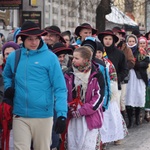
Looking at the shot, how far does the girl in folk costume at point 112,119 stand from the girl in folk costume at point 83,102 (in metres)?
1.38

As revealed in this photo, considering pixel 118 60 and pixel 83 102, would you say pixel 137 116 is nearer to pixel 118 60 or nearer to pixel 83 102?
pixel 118 60

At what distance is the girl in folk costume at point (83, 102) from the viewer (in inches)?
251

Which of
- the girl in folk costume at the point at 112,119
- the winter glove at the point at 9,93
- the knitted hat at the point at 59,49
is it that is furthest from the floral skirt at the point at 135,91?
the winter glove at the point at 9,93

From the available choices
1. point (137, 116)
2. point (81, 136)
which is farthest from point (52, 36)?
point (137, 116)

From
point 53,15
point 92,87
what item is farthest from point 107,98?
point 53,15

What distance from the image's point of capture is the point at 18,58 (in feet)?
18.1

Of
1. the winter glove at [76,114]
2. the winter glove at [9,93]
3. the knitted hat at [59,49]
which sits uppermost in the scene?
the knitted hat at [59,49]

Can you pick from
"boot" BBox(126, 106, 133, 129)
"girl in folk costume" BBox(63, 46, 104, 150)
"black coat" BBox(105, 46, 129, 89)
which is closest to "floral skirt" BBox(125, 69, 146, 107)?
"boot" BBox(126, 106, 133, 129)

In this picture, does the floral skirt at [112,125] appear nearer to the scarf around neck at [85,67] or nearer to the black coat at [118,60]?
the black coat at [118,60]

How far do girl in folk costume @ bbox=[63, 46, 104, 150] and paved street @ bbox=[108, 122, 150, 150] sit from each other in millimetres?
2013

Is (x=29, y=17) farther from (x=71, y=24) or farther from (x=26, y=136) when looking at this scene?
(x=26, y=136)

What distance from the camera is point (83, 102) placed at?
6.50 meters

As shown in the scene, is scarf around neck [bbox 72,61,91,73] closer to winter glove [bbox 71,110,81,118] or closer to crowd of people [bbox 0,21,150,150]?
crowd of people [bbox 0,21,150,150]

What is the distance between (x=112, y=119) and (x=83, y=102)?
1.61 meters
